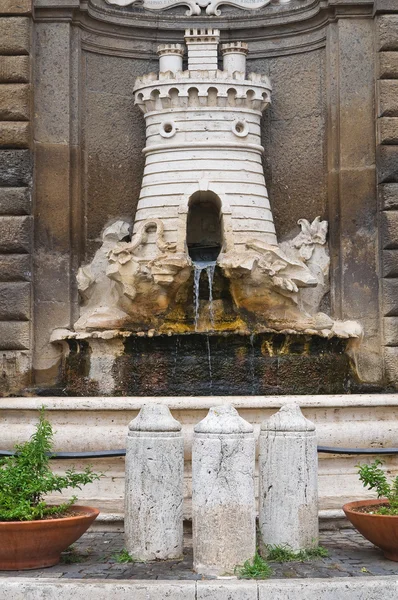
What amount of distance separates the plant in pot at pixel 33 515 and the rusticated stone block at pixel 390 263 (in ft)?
17.9

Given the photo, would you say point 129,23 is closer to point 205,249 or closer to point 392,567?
point 205,249

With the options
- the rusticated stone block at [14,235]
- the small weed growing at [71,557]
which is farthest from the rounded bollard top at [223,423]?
the rusticated stone block at [14,235]

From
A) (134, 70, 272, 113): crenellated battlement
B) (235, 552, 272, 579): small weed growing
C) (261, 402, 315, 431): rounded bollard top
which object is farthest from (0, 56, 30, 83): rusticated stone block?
(235, 552, 272, 579): small weed growing

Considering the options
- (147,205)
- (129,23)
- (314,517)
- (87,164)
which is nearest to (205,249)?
(147,205)

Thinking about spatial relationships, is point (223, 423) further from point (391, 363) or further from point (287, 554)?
point (391, 363)

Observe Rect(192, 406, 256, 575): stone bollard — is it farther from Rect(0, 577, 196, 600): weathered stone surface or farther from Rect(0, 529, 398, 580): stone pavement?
Rect(0, 577, 196, 600): weathered stone surface

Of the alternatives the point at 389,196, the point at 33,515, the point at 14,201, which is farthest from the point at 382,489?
the point at 14,201

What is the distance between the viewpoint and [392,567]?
7.79m

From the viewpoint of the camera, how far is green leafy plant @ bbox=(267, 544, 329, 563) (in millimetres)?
8016

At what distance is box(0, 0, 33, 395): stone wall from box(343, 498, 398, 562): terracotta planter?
5.24 metres

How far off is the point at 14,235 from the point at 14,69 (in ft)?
5.74

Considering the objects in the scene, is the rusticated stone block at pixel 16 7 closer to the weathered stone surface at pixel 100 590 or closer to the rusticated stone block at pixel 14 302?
the rusticated stone block at pixel 14 302

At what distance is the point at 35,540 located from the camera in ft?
25.0

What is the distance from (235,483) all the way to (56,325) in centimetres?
559
